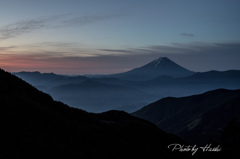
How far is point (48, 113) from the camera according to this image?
26.7m

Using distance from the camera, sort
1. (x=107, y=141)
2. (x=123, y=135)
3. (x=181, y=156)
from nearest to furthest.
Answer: (x=107, y=141) < (x=181, y=156) < (x=123, y=135)

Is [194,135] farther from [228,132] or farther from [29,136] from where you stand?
[29,136]

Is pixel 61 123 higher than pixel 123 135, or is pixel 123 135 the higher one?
pixel 61 123

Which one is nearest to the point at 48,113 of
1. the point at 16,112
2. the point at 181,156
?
the point at 16,112

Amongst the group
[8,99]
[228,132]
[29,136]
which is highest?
[8,99]

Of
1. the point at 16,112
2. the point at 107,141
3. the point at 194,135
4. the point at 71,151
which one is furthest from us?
the point at 194,135

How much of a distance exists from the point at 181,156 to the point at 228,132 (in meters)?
25.8

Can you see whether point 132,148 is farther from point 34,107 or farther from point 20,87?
point 20,87

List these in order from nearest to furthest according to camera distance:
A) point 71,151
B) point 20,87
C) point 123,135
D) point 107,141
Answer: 1. point 71,151
2. point 107,141
3. point 123,135
4. point 20,87

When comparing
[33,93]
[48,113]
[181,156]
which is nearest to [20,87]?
[33,93]

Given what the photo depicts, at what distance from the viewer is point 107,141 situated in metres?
25.8

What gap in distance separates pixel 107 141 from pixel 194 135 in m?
182

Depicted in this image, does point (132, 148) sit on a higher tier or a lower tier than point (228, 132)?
higher

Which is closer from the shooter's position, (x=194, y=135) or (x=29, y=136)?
(x=29, y=136)
